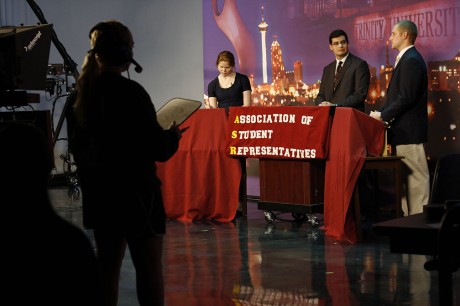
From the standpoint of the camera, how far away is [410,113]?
7.09 metres

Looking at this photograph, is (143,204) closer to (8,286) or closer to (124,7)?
(8,286)

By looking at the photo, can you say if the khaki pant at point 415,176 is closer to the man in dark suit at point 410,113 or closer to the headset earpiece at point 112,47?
the man in dark suit at point 410,113

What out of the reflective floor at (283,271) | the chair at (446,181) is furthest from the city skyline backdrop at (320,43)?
the chair at (446,181)

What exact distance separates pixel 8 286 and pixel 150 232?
1606 millimetres

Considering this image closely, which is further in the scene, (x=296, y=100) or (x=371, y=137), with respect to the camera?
(x=296, y=100)

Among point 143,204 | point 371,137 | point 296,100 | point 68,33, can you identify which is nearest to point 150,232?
point 143,204

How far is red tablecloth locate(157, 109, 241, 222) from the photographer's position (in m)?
8.03

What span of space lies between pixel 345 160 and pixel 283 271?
1527mm

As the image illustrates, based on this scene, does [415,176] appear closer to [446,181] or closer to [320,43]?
[320,43]

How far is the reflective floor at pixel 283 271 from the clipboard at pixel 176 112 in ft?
4.74

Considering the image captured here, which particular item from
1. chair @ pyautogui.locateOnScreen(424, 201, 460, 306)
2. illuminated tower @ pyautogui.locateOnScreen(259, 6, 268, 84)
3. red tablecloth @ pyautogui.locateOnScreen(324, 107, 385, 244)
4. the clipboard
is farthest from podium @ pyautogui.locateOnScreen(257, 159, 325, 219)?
chair @ pyautogui.locateOnScreen(424, 201, 460, 306)

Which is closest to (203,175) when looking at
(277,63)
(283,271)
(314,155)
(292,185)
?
(292,185)

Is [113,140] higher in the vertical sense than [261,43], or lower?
lower

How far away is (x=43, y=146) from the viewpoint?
5.43 ft
